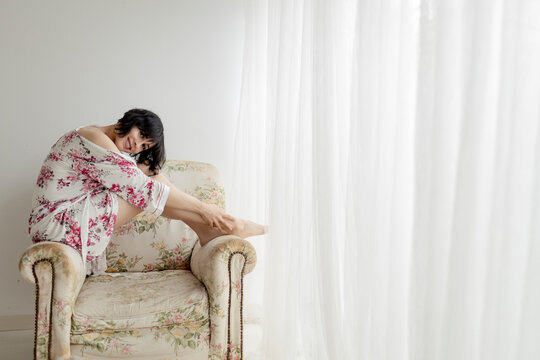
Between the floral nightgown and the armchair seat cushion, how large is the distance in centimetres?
24

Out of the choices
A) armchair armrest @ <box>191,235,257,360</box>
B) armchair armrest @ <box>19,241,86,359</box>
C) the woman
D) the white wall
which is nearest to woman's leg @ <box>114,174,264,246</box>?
the woman

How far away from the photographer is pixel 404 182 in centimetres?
118

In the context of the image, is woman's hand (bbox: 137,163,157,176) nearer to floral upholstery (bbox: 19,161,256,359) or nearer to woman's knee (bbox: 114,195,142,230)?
woman's knee (bbox: 114,195,142,230)

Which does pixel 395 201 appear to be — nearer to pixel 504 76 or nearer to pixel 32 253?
pixel 504 76

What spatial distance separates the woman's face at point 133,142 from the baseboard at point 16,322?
4.34 ft

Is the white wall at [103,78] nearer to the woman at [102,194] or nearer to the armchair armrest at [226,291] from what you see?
the woman at [102,194]

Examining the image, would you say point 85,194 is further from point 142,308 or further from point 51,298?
point 142,308

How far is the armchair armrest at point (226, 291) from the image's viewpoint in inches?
73.8

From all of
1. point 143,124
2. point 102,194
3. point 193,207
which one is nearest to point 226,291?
point 193,207

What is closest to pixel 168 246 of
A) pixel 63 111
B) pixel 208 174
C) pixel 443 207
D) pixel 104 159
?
pixel 208 174

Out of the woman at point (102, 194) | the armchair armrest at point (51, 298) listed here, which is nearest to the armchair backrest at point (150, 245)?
the woman at point (102, 194)

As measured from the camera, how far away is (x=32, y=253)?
176 cm

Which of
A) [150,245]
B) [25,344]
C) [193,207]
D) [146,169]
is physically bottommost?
[25,344]

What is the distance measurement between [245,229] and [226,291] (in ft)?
1.24
